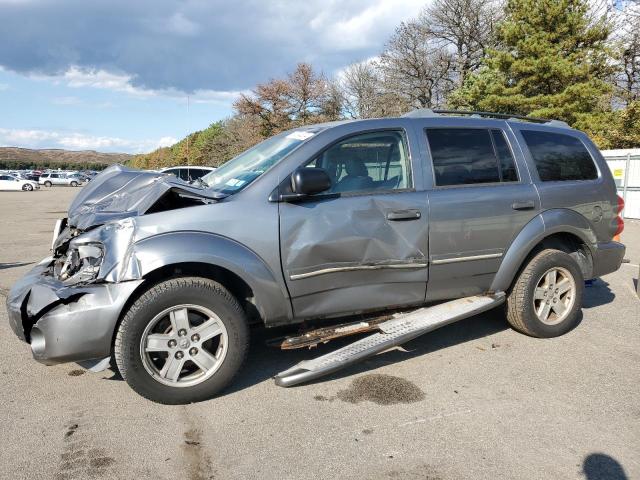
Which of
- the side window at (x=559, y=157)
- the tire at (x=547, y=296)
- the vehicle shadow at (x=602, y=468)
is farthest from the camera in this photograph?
the side window at (x=559, y=157)

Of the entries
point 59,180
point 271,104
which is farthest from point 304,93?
point 59,180

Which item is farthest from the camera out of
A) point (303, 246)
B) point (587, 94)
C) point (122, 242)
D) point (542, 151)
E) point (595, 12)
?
point (595, 12)

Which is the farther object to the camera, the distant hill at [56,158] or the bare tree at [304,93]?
the distant hill at [56,158]

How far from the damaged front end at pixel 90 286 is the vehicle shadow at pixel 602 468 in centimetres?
274

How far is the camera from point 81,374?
392 cm

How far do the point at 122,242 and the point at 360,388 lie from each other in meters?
1.92

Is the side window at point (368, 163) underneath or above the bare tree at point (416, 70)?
underneath

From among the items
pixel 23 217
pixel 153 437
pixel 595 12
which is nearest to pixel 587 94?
pixel 595 12

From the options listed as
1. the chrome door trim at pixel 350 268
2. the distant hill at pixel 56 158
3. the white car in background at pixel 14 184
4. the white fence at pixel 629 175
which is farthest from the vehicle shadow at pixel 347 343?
the distant hill at pixel 56 158

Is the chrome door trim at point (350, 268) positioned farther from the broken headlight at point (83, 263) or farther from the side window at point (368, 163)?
the broken headlight at point (83, 263)

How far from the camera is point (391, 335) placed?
12.4 ft

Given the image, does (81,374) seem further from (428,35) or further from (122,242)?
(428,35)

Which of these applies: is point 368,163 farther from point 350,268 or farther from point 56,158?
point 56,158

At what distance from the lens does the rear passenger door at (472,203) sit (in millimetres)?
4035
